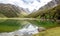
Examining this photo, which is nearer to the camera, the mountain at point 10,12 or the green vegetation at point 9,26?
the green vegetation at point 9,26

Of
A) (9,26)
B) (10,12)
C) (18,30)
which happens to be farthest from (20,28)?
(10,12)

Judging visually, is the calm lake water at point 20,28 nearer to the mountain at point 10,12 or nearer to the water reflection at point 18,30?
the water reflection at point 18,30

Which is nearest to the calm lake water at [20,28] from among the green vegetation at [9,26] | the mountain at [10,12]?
the green vegetation at [9,26]

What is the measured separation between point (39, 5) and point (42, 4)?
33 centimetres

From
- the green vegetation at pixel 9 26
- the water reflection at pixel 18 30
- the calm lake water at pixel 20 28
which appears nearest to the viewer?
the water reflection at pixel 18 30

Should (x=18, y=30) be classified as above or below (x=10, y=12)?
below

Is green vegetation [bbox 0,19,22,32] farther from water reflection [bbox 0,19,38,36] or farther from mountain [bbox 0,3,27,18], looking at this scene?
mountain [bbox 0,3,27,18]

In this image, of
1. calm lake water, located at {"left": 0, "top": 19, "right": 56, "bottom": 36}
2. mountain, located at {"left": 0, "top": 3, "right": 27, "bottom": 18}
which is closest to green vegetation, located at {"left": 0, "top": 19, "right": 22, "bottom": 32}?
calm lake water, located at {"left": 0, "top": 19, "right": 56, "bottom": 36}

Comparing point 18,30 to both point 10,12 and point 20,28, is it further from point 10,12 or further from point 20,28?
point 10,12

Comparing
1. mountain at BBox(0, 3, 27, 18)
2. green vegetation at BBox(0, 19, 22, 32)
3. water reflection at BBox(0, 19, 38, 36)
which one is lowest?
water reflection at BBox(0, 19, 38, 36)

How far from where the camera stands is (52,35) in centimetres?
545

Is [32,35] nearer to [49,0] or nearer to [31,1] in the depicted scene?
[31,1]

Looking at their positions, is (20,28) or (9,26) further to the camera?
(9,26)

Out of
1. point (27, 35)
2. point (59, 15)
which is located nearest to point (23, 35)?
point (27, 35)
